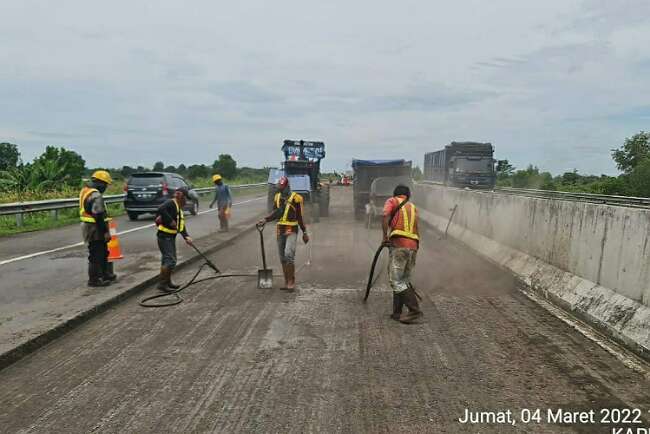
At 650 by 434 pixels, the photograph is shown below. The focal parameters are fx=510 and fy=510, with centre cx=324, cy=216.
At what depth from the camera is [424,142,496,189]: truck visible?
108 ft

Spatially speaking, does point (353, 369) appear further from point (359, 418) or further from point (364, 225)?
point (364, 225)

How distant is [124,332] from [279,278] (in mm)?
3683

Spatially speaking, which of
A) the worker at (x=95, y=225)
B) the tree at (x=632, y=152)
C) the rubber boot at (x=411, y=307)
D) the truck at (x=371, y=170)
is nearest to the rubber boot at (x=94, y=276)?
the worker at (x=95, y=225)

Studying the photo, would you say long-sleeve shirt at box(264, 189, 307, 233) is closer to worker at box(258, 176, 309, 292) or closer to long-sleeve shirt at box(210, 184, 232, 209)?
worker at box(258, 176, 309, 292)

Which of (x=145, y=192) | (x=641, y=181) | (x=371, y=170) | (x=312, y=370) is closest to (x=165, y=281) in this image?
(x=312, y=370)

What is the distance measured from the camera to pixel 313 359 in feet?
16.5

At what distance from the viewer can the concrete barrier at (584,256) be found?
18.5 feet

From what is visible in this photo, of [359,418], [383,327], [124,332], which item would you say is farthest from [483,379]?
[124,332]

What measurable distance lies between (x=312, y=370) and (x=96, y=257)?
16.4 ft

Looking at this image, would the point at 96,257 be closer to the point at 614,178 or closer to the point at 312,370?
the point at 312,370

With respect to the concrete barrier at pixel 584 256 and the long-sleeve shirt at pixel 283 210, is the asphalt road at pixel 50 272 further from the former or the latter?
the concrete barrier at pixel 584 256

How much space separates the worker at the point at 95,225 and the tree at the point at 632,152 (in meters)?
44.3

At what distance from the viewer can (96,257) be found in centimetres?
819

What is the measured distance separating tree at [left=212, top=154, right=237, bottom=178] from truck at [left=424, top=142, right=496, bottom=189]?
43.7 m
